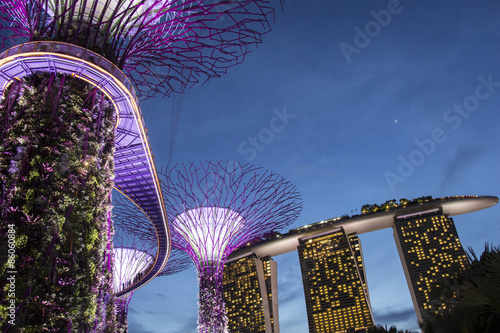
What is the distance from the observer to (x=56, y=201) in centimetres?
780

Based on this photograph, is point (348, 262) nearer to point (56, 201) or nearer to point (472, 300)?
point (56, 201)

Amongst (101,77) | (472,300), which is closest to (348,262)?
(101,77)

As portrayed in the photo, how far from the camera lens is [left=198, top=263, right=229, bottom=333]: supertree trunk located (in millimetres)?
20719

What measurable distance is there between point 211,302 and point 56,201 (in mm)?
15176

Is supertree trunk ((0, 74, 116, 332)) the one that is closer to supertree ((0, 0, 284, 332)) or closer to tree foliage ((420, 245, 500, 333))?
supertree ((0, 0, 284, 332))

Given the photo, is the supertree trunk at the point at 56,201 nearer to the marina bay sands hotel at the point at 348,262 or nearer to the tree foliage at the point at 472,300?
the tree foliage at the point at 472,300

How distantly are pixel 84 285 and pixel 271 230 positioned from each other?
16031 mm

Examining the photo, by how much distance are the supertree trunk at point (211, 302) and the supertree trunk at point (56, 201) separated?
41.4ft

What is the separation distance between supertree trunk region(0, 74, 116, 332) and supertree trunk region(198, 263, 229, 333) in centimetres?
1261

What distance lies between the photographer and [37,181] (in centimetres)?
775

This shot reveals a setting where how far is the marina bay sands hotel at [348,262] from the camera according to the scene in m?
52.3

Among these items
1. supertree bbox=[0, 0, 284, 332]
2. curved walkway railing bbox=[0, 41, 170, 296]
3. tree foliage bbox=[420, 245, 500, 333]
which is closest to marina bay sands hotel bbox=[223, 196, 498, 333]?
curved walkway railing bbox=[0, 41, 170, 296]

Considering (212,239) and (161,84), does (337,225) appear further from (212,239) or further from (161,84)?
(161,84)

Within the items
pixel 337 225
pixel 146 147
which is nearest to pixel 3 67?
pixel 146 147
